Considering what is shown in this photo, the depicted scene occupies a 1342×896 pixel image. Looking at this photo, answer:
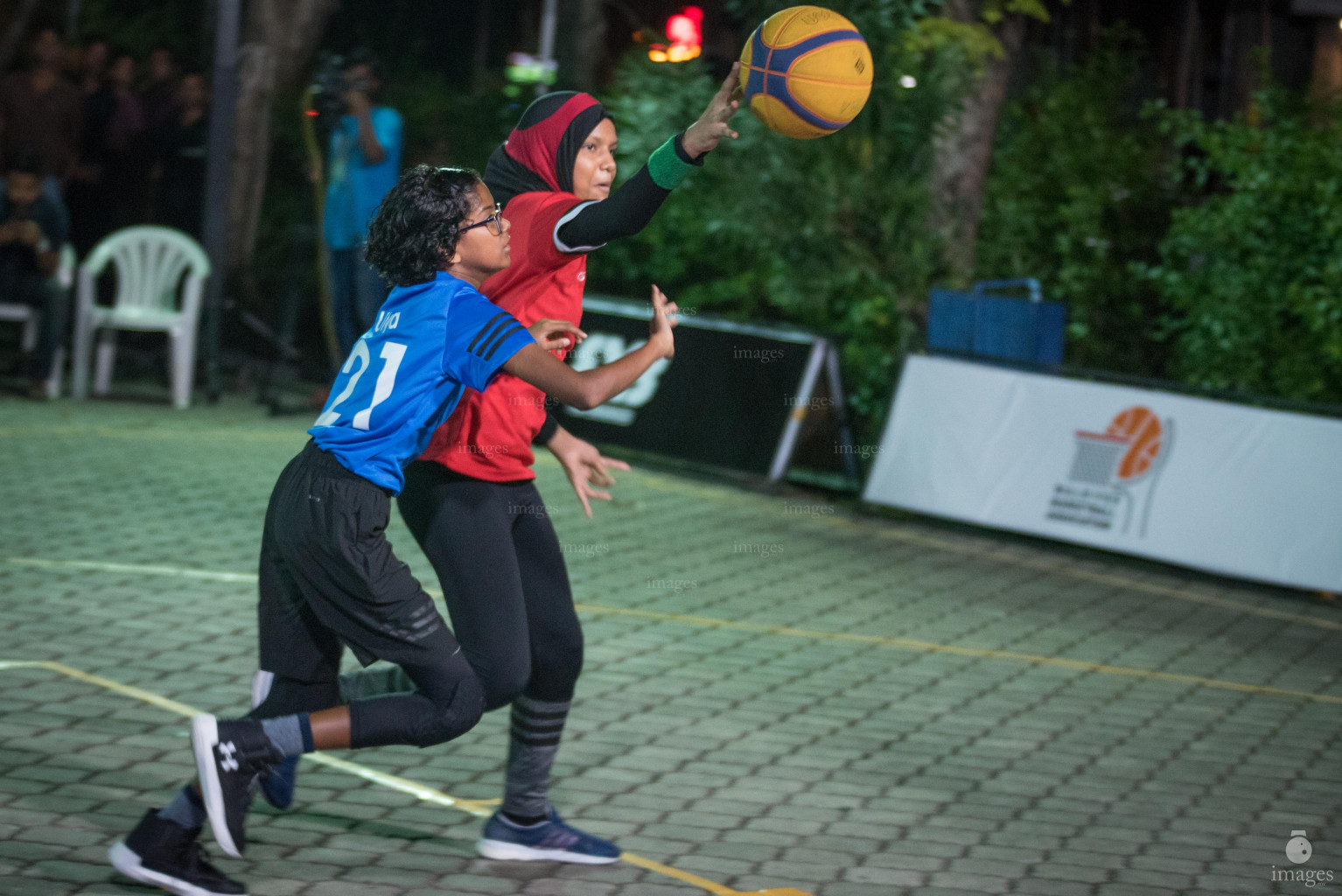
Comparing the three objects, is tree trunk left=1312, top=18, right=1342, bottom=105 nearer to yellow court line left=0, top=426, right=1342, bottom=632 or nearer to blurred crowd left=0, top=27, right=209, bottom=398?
yellow court line left=0, top=426, right=1342, bottom=632

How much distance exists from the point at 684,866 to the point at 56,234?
9.71 m

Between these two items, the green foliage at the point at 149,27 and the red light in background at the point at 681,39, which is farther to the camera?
the green foliage at the point at 149,27

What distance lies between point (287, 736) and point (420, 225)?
134 centimetres

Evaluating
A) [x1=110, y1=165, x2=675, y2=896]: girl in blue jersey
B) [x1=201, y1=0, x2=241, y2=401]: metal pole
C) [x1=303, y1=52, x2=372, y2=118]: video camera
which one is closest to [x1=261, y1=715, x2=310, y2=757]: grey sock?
[x1=110, y1=165, x2=675, y2=896]: girl in blue jersey

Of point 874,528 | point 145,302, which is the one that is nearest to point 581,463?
point 874,528

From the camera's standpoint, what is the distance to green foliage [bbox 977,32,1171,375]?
44.5 feet

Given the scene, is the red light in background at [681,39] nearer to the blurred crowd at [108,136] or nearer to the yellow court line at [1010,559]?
the yellow court line at [1010,559]

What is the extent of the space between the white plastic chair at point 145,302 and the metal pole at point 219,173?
0.46ft

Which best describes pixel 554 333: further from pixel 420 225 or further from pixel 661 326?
pixel 420 225

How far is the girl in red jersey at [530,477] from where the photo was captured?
165 inches

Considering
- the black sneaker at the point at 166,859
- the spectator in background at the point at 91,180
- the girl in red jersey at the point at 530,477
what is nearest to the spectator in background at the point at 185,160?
the spectator in background at the point at 91,180

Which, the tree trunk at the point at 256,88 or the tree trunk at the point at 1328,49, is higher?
the tree trunk at the point at 1328,49

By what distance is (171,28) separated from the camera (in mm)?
20828

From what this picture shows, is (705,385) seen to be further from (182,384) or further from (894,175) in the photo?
(182,384)
